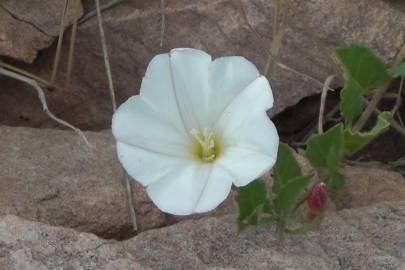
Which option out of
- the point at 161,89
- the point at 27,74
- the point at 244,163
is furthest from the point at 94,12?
the point at 244,163

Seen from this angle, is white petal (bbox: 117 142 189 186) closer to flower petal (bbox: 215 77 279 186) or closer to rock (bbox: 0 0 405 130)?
flower petal (bbox: 215 77 279 186)

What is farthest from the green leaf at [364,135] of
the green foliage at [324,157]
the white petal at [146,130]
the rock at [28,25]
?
the rock at [28,25]

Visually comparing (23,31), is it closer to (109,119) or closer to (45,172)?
(109,119)

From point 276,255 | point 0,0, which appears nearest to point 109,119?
point 0,0

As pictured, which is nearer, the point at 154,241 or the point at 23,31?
the point at 154,241

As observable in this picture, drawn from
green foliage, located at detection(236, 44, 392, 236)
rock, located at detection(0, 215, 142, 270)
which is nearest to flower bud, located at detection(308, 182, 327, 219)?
green foliage, located at detection(236, 44, 392, 236)
